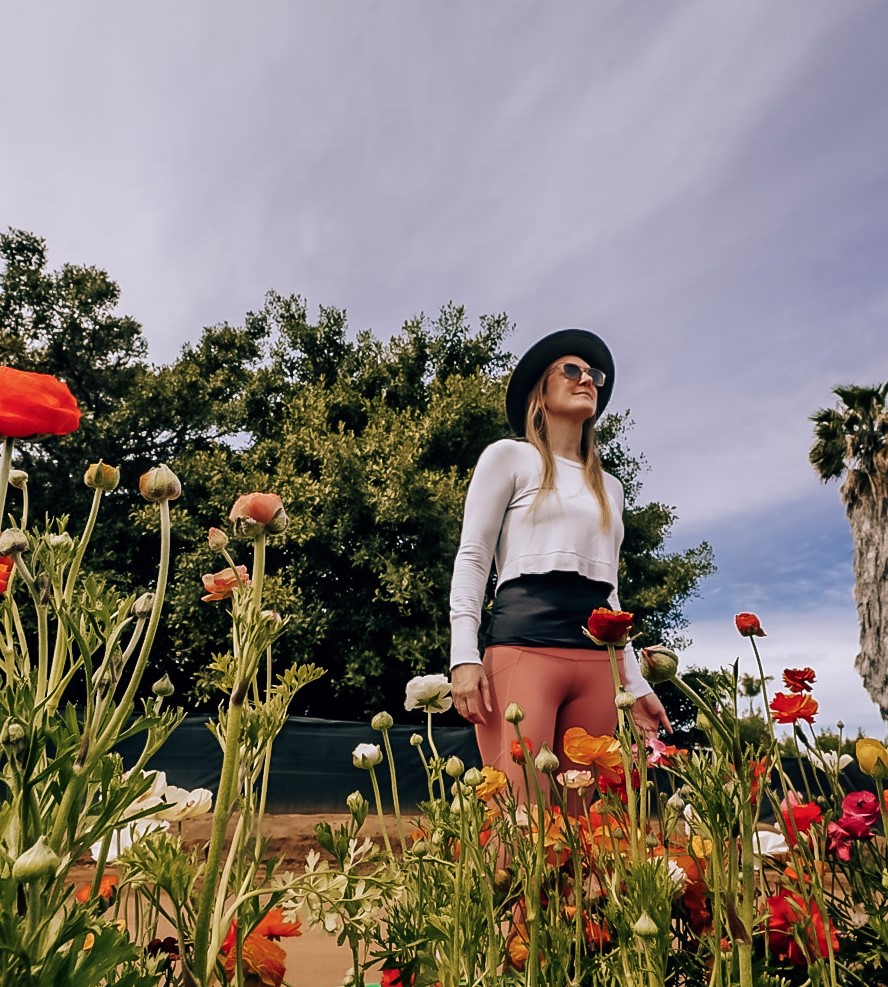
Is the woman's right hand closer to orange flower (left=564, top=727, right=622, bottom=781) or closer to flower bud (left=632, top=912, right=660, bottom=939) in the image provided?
orange flower (left=564, top=727, right=622, bottom=781)

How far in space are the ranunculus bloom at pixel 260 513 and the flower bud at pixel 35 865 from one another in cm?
42

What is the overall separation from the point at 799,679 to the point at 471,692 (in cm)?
86

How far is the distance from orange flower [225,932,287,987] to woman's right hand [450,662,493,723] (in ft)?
3.29

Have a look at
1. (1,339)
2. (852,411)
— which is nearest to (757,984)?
(852,411)

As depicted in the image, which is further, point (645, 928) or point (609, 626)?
point (609, 626)

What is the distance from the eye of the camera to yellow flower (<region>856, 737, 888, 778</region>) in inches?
42.4

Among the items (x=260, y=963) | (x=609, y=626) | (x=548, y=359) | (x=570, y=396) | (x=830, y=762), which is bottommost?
(x=260, y=963)

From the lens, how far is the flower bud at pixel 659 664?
891mm

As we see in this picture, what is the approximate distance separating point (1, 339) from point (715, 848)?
15.5 m

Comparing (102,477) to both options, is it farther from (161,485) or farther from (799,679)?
(799,679)

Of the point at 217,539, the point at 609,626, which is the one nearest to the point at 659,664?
the point at 609,626

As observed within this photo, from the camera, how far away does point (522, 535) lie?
223cm

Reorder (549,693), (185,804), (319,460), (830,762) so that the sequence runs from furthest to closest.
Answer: (319,460) < (549,693) < (830,762) < (185,804)

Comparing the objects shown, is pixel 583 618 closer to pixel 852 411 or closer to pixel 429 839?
pixel 429 839
